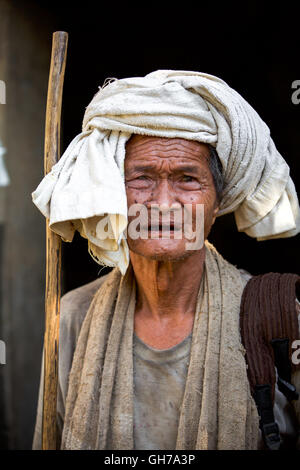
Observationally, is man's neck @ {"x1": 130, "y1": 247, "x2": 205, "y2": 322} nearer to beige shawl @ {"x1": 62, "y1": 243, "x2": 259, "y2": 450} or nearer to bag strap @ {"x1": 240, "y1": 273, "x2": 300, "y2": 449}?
beige shawl @ {"x1": 62, "y1": 243, "x2": 259, "y2": 450}

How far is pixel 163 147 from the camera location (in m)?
1.86

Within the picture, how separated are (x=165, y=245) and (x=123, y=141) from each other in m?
0.39

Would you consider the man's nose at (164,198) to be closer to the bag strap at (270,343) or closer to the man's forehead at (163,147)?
the man's forehead at (163,147)

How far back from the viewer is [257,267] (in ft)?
13.5

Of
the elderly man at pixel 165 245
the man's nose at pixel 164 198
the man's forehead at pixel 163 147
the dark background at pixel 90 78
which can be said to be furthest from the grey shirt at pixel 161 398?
the dark background at pixel 90 78

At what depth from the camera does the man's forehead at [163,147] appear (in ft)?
6.10

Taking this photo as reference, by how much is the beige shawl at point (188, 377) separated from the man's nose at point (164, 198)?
36 centimetres

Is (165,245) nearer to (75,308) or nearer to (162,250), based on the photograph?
(162,250)

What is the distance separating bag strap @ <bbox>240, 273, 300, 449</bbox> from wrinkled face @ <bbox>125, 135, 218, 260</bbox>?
334mm

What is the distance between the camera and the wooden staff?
1814 millimetres

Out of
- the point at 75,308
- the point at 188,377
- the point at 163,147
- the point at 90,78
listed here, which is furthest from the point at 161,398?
the point at 90,78

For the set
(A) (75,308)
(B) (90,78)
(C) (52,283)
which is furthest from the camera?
(B) (90,78)

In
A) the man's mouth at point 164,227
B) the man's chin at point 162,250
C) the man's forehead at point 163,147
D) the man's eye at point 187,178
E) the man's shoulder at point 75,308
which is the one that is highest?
the man's forehead at point 163,147

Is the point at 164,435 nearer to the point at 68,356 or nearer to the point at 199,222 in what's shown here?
the point at 68,356
